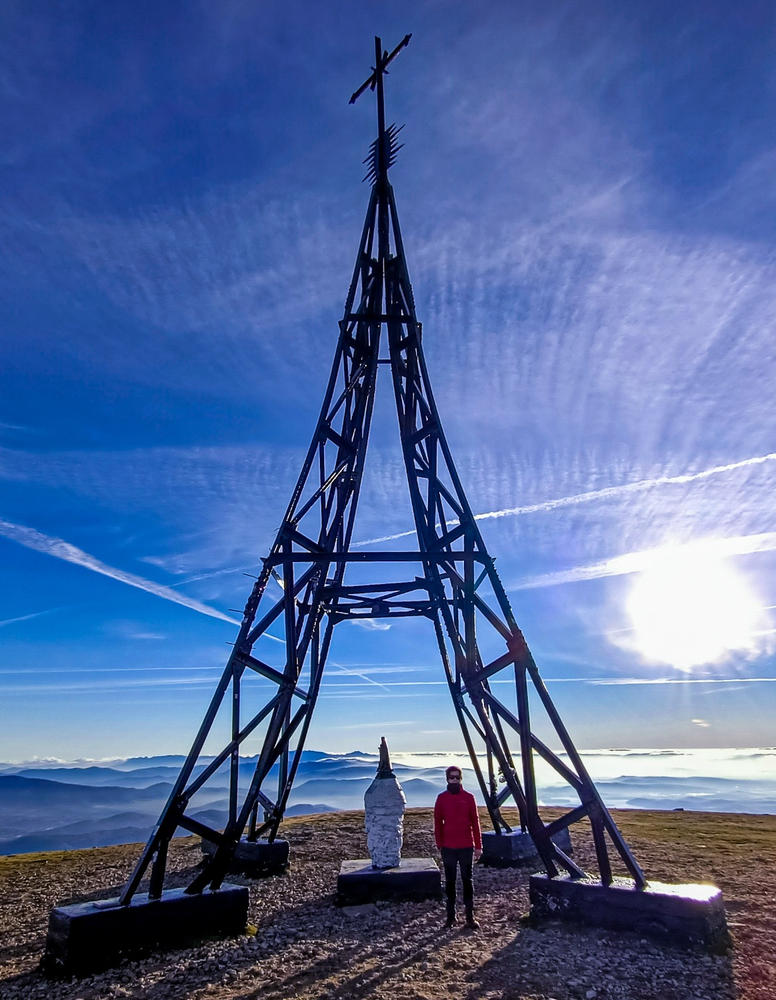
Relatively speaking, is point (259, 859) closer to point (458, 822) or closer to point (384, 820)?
point (384, 820)

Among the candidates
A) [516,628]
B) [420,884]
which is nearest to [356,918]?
[420,884]

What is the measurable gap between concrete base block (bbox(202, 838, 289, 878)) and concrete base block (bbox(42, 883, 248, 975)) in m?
4.83

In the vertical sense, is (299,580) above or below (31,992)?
above

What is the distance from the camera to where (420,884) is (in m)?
11.3

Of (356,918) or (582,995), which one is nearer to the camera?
(582,995)

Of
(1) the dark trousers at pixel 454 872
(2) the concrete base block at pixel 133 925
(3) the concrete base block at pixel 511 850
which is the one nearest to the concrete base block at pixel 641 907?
(1) the dark trousers at pixel 454 872

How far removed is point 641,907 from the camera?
876cm

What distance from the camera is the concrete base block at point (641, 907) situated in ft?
27.3

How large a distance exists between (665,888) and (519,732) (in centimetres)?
307

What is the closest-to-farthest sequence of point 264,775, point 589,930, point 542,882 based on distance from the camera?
point 589,930 < point 542,882 < point 264,775

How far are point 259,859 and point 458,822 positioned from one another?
6746mm

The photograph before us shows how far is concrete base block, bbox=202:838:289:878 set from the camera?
14039mm

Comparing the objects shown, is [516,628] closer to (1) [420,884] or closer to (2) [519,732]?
(2) [519,732]

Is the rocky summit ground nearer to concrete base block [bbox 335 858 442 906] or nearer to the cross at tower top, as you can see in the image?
concrete base block [bbox 335 858 442 906]
